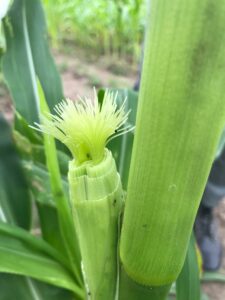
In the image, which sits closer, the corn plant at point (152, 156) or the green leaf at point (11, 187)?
the corn plant at point (152, 156)

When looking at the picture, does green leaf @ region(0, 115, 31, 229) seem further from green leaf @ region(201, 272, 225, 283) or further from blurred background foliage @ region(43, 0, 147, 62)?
blurred background foliage @ region(43, 0, 147, 62)

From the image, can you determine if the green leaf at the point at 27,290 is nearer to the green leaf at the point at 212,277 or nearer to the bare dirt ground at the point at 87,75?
the green leaf at the point at 212,277

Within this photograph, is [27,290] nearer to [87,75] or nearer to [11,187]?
[11,187]

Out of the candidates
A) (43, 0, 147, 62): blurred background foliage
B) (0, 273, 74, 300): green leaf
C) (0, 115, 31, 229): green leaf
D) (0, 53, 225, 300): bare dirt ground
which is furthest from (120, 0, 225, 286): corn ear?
(43, 0, 147, 62): blurred background foliage

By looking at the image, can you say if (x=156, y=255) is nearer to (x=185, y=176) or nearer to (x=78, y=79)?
(x=185, y=176)

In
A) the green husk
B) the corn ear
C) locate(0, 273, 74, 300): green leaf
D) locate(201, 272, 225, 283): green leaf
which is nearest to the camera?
the corn ear

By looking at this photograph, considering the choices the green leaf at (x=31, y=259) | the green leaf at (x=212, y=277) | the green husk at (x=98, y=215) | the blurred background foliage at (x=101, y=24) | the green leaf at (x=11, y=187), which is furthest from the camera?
the blurred background foliage at (x=101, y=24)

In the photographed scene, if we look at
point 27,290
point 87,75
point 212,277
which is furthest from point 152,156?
point 87,75

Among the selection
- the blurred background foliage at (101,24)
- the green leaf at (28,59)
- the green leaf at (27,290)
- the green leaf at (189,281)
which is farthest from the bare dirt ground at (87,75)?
the green leaf at (189,281)
